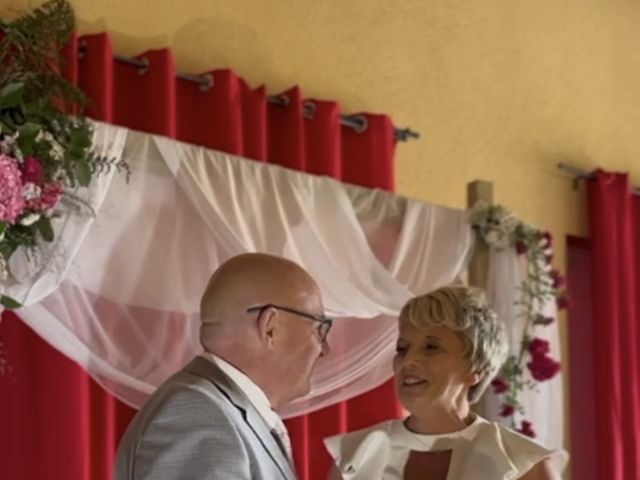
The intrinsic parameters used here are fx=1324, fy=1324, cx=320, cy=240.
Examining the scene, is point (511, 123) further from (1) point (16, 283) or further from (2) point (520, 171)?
(1) point (16, 283)

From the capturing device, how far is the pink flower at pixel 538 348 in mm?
3562

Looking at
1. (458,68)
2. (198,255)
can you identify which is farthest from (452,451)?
(458,68)

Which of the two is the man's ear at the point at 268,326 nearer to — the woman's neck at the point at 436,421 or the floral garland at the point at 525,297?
the woman's neck at the point at 436,421

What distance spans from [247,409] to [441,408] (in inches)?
27.4

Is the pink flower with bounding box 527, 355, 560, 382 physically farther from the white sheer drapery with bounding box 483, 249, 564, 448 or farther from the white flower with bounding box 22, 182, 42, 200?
the white flower with bounding box 22, 182, 42, 200

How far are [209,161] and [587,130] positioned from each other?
1.92m

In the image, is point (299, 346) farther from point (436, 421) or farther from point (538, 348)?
point (538, 348)

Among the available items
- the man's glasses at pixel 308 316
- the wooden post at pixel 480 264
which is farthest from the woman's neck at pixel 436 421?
the wooden post at pixel 480 264

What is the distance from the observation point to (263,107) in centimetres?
328

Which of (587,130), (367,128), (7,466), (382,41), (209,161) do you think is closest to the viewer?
(7,466)

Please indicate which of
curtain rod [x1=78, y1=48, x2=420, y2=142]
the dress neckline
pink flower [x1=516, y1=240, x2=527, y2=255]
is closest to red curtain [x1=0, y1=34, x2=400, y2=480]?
curtain rod [x1=78, y1=48, x2=420, y2=142]

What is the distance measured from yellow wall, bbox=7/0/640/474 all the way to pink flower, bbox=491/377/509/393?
26.4 inches

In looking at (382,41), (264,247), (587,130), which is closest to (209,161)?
(264,247)

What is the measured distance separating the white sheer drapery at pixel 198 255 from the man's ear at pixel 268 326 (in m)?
0.68
